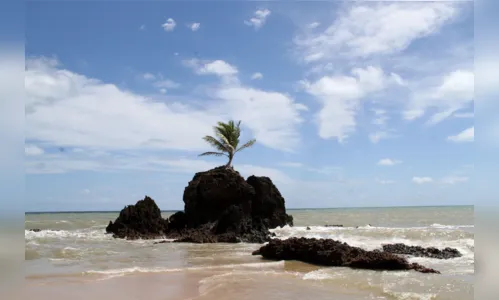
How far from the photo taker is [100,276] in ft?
32.7

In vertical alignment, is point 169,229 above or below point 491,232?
below

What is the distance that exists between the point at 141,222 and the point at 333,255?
15.5 metres

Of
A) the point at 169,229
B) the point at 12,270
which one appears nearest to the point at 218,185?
the point at 169,229

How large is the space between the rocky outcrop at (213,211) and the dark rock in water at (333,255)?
8.14 m

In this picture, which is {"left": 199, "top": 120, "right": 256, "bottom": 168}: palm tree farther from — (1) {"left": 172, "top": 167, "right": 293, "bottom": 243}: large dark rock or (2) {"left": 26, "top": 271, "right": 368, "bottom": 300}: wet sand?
(2) {"left": 26, "top": 271, "right": 368, "bottom": 300}: wet sand

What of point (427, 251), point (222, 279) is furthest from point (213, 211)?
point (222, 279)

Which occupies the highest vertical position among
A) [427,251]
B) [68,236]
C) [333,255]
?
[333,255]

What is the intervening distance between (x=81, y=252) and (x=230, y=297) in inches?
390

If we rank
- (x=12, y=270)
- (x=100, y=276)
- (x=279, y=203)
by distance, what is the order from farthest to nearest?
→ 1. (x=279, y=203)
2. (x=100, y=276)
3. (x=12, y=270)

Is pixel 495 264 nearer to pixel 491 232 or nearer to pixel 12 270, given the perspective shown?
pixel 491 232

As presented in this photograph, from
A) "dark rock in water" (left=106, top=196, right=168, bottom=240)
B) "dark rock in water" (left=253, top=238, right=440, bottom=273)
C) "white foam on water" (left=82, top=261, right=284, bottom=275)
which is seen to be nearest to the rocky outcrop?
"dark rock in water" (left=106, top=196, right=168, bottom=240)

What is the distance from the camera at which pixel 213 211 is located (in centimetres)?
2491

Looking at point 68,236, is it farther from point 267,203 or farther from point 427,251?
point 427,251

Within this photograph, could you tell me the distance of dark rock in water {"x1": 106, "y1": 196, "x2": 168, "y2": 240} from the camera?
24023 mm
